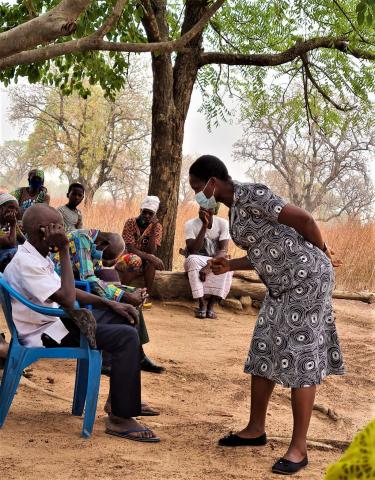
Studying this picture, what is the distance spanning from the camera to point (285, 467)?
12.2ft

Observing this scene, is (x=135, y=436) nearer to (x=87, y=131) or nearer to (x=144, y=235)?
(x=144, y=235)

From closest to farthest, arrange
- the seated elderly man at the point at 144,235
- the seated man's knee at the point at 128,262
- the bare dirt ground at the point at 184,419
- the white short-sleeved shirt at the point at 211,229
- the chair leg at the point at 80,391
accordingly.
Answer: the bare dirt ground at the point at 184,419 < the chair leg at the point at 80,391 < the seated man's knee at the point at 128,262 < the seated elderly man at the point at 144,235 < the white short-sleeved shirt at the point at 211,229

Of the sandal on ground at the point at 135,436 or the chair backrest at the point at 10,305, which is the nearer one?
the chair backrest at the point at 10,305

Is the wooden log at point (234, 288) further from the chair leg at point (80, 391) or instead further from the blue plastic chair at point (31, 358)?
the blue plastic chair at point (31, 358)

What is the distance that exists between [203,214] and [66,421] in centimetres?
454

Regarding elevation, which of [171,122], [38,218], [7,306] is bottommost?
[7,306]

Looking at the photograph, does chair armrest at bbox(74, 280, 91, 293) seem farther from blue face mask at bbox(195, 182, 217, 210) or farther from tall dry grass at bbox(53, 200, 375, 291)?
tall dry grass at bbox(53, 200, 375, 291)

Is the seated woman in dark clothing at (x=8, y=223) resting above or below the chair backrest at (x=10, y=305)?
above

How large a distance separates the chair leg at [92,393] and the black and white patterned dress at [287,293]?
874 millimetres

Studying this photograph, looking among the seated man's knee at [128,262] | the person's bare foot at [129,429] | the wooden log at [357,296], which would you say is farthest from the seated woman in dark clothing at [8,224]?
the wooden log at [357,296]

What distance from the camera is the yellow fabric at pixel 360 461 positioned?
1209 mm

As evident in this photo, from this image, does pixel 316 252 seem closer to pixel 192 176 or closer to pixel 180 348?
pixel 192 176

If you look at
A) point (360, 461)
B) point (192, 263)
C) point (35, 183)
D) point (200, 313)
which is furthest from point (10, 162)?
point (360, 461)

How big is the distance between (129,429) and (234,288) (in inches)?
221
